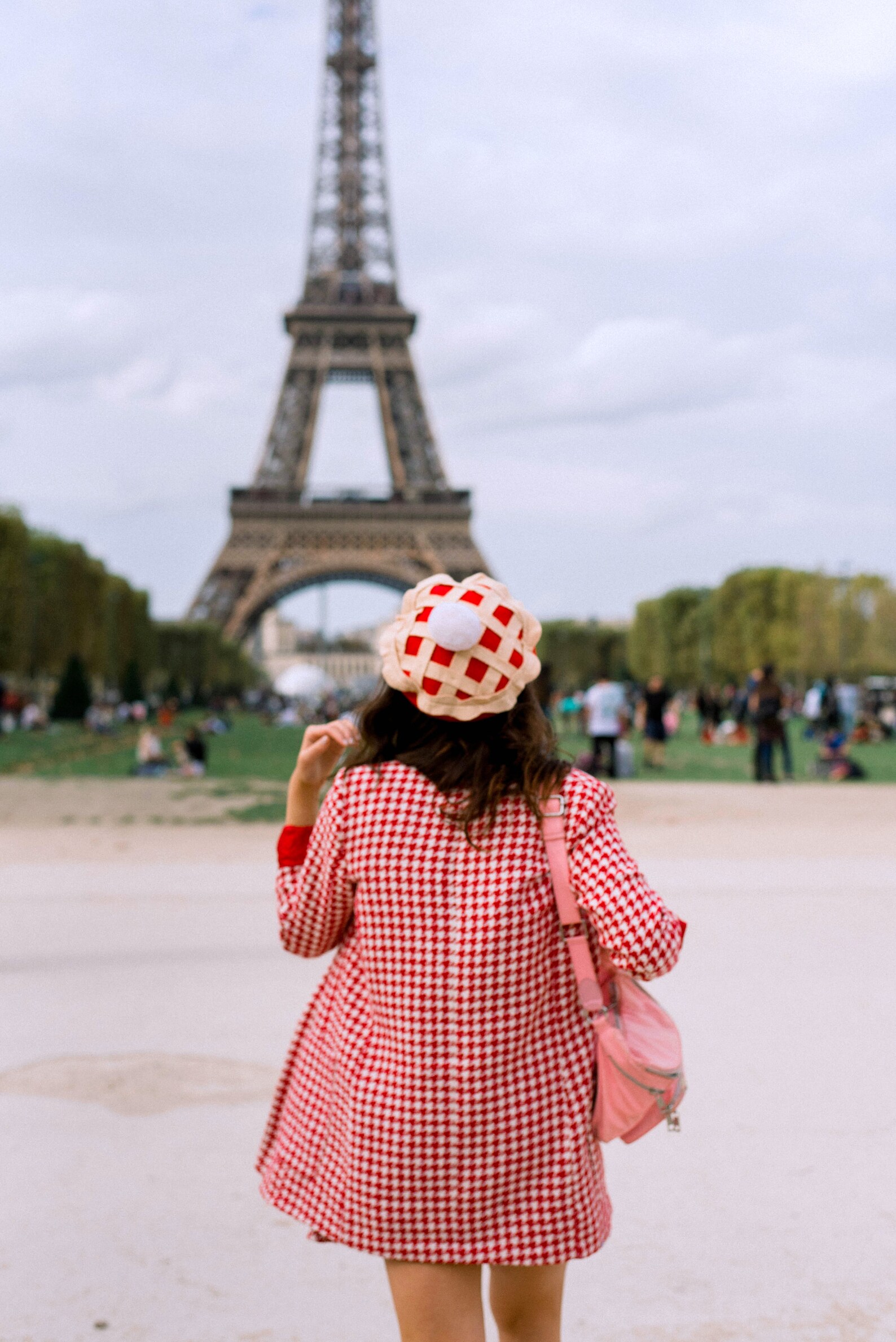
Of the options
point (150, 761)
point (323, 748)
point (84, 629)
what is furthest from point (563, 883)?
point (84, 629)

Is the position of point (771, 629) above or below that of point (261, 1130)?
above

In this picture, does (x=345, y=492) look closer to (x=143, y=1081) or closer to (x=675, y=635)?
(x=675, y=635)

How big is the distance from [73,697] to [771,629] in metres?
29.5

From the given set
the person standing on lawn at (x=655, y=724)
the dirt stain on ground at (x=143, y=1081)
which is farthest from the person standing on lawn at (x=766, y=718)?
the dirt stain on ground at (x=143, y=1081)

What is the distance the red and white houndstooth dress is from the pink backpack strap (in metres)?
0.01

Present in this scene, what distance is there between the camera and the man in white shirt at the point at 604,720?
16500 millimetres

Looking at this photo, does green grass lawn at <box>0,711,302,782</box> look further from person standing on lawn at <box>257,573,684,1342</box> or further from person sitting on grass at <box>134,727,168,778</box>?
person standing on lawn at <box>257,573,684,1342</box>

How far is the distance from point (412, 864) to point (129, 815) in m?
12.2

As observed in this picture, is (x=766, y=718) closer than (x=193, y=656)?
Yes

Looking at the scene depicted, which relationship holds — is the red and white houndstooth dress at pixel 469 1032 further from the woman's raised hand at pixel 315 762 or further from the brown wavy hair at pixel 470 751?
the woman's raised hand at pixel 315 762

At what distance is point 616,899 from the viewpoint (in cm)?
202

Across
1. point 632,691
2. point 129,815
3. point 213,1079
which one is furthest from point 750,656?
point 213,1079

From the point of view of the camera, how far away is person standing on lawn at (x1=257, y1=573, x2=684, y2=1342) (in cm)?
204

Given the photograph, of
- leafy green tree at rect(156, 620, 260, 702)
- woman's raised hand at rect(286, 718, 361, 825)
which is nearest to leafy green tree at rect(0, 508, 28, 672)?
leafy green tree at rect(156, 620, 260, 702)
